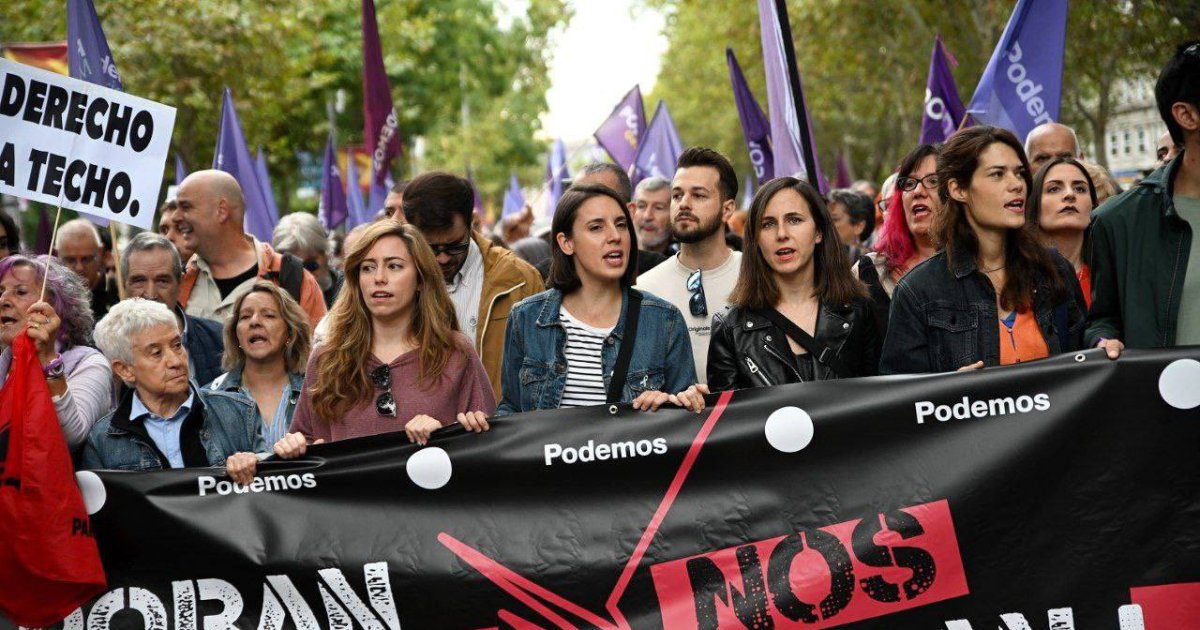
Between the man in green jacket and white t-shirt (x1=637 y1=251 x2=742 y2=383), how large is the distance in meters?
1.60

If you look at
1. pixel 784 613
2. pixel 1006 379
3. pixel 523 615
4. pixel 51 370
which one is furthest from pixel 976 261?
pixel 51 370

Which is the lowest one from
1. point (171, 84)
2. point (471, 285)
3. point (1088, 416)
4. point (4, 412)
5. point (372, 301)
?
point (1088, 416)

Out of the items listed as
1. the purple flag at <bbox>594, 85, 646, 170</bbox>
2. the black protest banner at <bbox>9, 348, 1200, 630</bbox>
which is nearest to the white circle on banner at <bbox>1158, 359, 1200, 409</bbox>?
the black protest banner at <bbox>9, 348, 1200, 630</bbox>

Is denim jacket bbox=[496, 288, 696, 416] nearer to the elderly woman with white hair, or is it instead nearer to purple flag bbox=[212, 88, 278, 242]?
the elderly woman with white hair

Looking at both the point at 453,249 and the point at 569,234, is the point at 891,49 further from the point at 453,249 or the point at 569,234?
the point at 569,234

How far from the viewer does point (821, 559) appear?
473 cm

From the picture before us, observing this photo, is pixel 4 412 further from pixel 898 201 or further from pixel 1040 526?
pixel 898 201

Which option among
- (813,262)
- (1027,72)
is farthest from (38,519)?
(1027,72)

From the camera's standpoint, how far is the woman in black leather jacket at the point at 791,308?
17.3 ft

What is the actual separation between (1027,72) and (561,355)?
14.8 feet

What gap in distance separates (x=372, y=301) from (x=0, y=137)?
153 cm

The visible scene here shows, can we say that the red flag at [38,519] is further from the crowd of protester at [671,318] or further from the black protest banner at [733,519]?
the crowd of protester at [671,318]

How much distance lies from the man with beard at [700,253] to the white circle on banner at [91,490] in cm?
240

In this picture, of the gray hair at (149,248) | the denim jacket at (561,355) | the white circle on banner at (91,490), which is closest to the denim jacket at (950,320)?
the denim jacket at (561,355)
